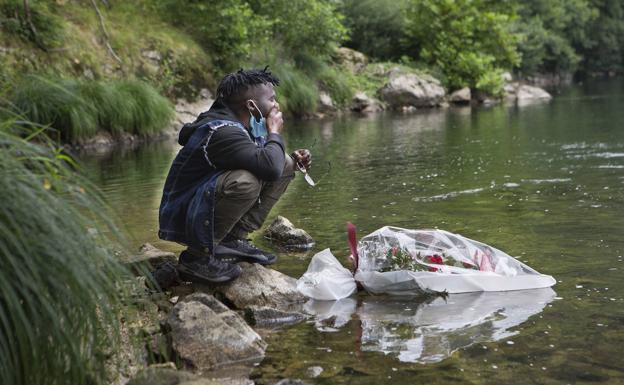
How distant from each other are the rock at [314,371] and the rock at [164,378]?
22.0 inches

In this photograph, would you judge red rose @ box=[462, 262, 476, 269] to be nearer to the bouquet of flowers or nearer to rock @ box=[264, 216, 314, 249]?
the bouquet of flowers

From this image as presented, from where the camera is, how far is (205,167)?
4.84 m

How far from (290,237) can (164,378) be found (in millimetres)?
3266

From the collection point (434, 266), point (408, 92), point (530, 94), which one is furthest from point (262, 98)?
point (530, 94)

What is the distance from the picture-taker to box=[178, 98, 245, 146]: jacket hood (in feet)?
16.0

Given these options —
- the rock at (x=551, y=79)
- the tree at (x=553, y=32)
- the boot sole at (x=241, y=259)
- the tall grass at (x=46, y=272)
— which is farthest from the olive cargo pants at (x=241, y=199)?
the rock at (x=551, y=79)

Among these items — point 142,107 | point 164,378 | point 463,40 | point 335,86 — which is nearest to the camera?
point 164,378

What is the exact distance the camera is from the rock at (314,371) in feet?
11.7

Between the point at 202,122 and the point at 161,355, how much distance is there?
1.59m

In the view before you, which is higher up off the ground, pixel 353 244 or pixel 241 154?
pixel 241 154

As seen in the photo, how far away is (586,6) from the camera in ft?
178

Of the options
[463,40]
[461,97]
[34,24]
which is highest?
[34,24]

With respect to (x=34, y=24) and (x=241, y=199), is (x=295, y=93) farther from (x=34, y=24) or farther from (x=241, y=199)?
(x=241, y=199)

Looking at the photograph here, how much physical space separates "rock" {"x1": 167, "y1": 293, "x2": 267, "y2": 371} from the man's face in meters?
1.50
